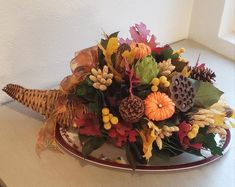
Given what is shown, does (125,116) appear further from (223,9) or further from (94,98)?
(223,9)

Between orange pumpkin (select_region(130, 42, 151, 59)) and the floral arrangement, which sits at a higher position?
orange pumpkin (select_region(130, 42, 151, 59))

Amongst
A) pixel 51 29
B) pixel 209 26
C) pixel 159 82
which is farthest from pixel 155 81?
pixel 209 26

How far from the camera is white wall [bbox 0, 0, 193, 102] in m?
0.83

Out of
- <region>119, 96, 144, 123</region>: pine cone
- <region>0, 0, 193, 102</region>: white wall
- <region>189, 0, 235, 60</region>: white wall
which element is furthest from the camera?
<region>189, 0, 235, 60</region>: white wall

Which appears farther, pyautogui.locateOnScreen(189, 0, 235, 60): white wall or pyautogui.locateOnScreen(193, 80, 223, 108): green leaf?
pyautogui.locateOnScreen(189, 0, 235, 60): white wall

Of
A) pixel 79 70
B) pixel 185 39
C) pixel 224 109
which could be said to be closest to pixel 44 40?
pixel 79 70

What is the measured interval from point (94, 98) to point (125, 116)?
0.07 meters

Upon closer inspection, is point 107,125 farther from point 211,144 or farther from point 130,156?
point 211,144

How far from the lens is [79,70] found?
718 millimetres

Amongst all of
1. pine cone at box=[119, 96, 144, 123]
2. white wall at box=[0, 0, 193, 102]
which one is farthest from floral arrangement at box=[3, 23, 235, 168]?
white wall at box=[0, 0, 193, 102]

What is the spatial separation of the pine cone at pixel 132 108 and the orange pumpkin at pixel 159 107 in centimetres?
1

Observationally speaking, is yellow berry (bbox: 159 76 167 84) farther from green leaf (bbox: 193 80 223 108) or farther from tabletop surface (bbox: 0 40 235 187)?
tabletop surface (bbox: 0 40 235 187)

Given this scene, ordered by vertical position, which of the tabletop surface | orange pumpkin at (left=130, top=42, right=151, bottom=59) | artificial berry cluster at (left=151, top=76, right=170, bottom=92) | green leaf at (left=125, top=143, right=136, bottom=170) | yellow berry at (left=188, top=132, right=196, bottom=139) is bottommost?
the tabletop surface

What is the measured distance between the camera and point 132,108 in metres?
0.63
